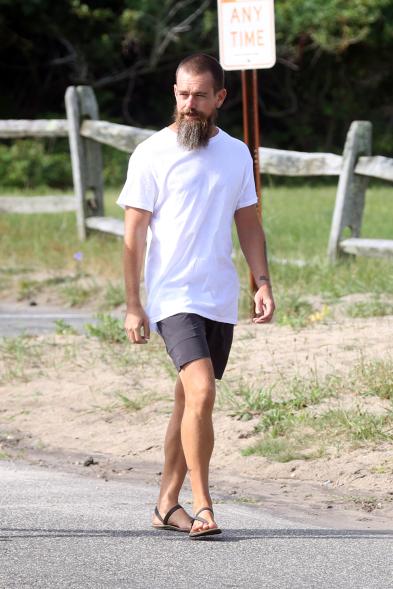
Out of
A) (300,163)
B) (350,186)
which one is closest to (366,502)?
(350,186)

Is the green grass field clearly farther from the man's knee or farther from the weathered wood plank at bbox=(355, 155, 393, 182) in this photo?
the man's knee

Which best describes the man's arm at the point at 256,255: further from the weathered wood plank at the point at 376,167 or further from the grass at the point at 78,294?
the grass at the point at 78,294

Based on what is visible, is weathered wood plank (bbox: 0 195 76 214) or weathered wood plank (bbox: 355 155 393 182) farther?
→ weathered wood plank (bbox: 0 195 76 214)

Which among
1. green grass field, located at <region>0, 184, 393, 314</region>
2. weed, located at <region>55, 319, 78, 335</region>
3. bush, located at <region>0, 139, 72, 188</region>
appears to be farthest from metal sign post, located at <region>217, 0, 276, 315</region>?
bush, located at <region>0, 139, 72, 188</region>

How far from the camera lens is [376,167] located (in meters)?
12.4

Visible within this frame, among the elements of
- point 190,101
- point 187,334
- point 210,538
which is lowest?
point 210,538

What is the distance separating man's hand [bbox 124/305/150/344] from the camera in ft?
18.1

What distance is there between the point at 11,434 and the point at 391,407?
2127 mm

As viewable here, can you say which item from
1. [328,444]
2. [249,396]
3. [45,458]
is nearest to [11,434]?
[45,458]

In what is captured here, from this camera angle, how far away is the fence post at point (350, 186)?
1266cm

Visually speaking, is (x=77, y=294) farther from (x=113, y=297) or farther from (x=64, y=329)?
(x=64, y=329)

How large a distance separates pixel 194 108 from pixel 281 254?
306 inches

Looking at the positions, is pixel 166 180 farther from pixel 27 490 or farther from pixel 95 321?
pixel 95 321

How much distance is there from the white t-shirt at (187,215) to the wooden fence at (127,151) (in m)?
6.57
